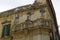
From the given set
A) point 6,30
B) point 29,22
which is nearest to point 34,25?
point 29,22

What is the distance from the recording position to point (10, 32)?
19.0 meters

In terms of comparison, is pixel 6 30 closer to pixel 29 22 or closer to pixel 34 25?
pixel 29 22

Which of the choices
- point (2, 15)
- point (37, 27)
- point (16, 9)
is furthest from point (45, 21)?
point (2, 15)

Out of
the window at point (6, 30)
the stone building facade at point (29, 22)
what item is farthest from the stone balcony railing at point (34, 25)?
the window at point (6, 30)

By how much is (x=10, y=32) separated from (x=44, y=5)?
4.22 m

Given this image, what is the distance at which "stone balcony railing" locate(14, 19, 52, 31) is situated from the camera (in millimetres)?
17453

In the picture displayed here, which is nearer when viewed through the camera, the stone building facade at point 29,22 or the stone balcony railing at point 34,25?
the stone building facade at point 29,22

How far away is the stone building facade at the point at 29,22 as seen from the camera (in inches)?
681

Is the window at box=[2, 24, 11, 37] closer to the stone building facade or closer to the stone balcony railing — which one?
the stone building facade

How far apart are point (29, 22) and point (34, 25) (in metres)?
0.73

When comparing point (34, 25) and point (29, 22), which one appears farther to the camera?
point (29, 22)

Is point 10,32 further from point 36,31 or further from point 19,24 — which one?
point 36,31

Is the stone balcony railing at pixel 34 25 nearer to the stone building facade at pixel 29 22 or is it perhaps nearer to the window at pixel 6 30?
the stone building facade at pixel 29 22

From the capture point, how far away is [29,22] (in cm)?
1842
